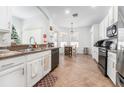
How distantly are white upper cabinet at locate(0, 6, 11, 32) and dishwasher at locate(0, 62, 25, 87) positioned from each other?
2.68 feet

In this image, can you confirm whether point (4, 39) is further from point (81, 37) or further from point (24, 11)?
point (81, 37)

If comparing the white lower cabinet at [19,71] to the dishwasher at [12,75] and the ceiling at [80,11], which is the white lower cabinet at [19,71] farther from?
the ceiling at [80,11]

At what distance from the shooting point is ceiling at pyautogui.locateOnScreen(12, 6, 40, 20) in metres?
3.02

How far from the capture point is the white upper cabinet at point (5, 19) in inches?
72.0

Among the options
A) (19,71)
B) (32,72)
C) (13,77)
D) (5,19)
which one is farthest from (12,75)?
(5,19)

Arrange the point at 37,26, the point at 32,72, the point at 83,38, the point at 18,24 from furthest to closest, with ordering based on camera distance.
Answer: the point at 83,38 → the point at 37,26 → the point at 18,24 → the point at 32,72

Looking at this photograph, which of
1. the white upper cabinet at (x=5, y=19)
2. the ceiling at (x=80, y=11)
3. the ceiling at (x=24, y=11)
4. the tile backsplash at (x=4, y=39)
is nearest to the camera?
the white upper cabinet at (x=5, y=19)

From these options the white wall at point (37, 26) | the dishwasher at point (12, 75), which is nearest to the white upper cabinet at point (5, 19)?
the dishwasher at point (12, 75)

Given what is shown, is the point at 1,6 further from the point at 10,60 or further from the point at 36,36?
the point at 36,36

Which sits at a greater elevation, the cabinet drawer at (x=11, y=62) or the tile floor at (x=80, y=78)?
the cabinet drawer at (x=11, y=62)

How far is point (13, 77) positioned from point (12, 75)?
0.04 meters

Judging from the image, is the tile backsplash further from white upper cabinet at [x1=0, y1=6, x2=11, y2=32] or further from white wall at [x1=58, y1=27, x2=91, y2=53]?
white wall at [x1=58, y1=27, x2=91, y2=53]

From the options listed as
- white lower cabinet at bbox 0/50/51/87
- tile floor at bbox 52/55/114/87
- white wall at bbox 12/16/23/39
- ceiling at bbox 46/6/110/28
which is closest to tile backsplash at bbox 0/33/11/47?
white lower cabinet at bbox 0/50/51/87

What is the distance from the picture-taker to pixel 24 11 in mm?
3275
